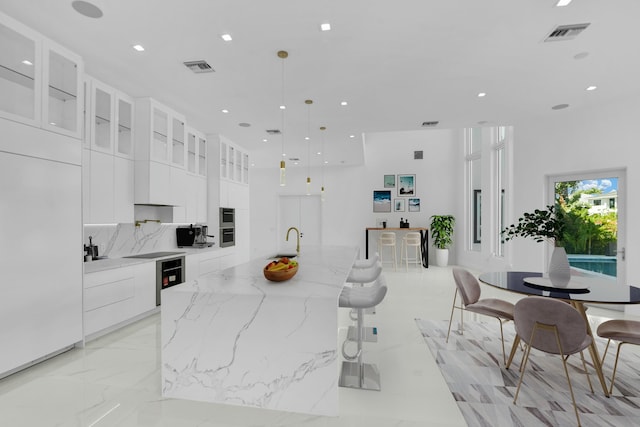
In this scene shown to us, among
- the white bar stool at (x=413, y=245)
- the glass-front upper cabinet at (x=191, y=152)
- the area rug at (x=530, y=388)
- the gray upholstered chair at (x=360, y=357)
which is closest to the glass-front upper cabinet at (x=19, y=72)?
the glass-front upper cabinet at (x=191, y=152)

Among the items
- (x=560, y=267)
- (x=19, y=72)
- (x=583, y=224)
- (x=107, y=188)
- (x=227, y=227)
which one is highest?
(x=19, y=72)

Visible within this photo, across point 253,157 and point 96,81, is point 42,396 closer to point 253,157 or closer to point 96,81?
point 96,81

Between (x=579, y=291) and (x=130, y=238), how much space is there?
16.8 feet

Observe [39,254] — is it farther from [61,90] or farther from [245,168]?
[245,168]

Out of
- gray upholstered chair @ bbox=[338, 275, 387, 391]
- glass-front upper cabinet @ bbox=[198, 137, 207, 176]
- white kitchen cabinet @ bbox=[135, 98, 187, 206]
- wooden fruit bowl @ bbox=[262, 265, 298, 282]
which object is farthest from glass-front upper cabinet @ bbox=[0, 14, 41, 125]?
gray upholstered chair @ bbox=[338, 275, 387, 391]

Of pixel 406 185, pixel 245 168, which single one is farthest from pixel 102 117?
pixel 406 185

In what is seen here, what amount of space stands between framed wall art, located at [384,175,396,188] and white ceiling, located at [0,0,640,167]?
4.23m

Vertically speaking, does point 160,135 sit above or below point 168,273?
above

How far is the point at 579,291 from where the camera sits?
250 centimetres

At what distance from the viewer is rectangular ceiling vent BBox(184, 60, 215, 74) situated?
3.21 meters

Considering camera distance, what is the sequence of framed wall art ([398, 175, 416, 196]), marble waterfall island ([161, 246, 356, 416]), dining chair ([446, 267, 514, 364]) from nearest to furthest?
marble waterfall island ([161, 246, 356, 416]), dining chair ([446, 267, 514, 364]), framed wall art ([398, 175, 416, 196])

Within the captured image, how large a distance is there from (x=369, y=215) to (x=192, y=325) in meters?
7.39

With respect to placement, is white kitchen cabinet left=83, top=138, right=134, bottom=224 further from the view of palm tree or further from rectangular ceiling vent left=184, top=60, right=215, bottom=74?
the view of palm tree

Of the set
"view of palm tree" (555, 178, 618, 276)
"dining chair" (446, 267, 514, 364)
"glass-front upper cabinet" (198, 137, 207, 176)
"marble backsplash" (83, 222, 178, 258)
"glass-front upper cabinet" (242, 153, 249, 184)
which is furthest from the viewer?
"glass-front upper cabinet" (242, 153, 249, 184)
